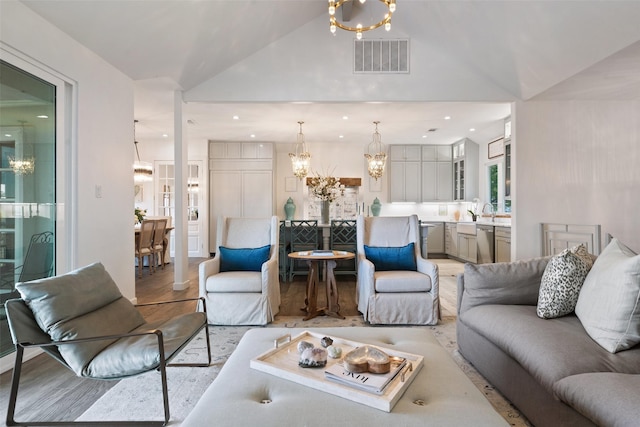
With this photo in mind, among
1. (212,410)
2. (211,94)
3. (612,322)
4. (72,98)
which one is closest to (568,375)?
(612,322)

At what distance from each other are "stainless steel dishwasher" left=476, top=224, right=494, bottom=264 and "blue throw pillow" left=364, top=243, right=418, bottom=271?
128 inches

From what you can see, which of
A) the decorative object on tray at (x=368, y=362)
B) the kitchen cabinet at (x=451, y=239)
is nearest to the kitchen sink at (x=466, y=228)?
the kitchen cabinet at (x=451, y=239)

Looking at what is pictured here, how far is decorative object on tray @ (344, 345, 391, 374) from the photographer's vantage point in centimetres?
146

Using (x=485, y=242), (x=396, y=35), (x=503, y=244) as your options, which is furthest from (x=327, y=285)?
(x=485, y=242)

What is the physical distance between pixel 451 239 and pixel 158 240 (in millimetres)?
5998

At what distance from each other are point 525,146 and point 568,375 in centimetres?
400

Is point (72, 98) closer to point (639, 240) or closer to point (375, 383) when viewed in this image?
point (375, 383)

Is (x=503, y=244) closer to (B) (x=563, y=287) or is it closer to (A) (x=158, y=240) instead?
(B) (x=563, y=287)

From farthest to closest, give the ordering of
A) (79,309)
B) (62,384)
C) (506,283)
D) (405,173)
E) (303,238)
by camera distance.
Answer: (405,173)
(303,238)
(506,283)
(62,384)
(79,309)

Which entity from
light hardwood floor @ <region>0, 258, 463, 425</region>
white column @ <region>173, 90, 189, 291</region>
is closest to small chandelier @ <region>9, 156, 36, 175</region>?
light hardwood floor @ <region>0, 258, 463, 425</region>

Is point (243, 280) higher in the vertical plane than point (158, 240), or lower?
lower

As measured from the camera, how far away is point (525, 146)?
483 centimetres

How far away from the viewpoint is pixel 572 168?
4.85m

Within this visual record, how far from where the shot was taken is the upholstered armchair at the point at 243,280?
3.49 meters
